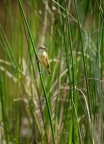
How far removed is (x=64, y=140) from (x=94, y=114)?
298mm

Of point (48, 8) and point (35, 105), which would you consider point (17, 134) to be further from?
point (48, 8)

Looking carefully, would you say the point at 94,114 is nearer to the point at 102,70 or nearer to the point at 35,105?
the point at 102,70

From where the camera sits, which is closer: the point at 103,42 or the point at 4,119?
the point at 103,42

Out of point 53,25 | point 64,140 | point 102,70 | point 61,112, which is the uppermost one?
point 53,25

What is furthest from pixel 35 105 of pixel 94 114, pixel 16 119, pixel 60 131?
pixel 94 114

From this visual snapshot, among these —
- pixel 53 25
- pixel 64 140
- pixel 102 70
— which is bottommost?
pixel 64 140

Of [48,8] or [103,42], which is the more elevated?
[48,8]

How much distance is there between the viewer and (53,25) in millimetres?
1902

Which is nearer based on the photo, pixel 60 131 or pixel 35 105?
pixel 60 131

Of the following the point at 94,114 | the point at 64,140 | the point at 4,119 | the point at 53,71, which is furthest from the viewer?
the point at 53,71

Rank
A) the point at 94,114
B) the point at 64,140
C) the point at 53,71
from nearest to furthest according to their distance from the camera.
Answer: the point at 94,114, the point at 64,140, the point at 53,71

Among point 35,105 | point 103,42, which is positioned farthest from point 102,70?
point 35,105

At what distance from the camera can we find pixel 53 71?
1.97 meters

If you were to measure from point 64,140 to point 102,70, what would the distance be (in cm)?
39
